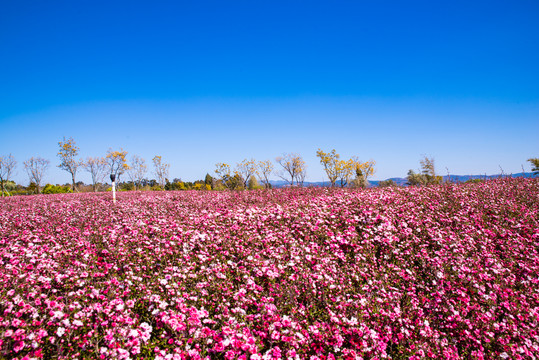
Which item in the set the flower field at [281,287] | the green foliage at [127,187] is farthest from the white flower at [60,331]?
the green foliage at [127,187]

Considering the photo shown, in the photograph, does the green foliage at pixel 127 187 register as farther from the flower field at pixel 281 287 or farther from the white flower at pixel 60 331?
the white flower at pixel 60 331

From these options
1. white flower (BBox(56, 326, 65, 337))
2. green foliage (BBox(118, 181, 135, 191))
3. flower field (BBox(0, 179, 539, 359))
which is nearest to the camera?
white flower (BBox(56, 326, 65, 337))

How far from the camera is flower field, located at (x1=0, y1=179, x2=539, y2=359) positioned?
10.3 feet

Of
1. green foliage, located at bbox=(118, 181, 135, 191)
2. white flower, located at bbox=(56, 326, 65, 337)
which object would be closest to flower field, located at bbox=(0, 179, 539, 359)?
white flower, located at bbox=(56, 326, 65, 337)

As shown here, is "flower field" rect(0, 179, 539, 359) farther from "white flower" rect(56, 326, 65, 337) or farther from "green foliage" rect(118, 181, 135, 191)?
"green foliage" rect(118, 181, 135, 191)

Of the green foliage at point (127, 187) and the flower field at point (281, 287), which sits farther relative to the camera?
the green foliage at point (127, 187)

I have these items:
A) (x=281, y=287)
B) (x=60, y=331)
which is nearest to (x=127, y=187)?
(x=60, y=331)

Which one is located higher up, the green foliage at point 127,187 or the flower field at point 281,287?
the green foliage at point 127,187

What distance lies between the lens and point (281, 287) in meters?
4.22

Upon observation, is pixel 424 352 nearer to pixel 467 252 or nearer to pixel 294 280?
pixel 294 280

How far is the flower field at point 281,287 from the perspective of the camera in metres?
3.13

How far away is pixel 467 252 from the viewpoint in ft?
18.5

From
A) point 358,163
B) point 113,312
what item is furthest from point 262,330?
point 358,163

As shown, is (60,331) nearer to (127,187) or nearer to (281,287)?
(281,287)
